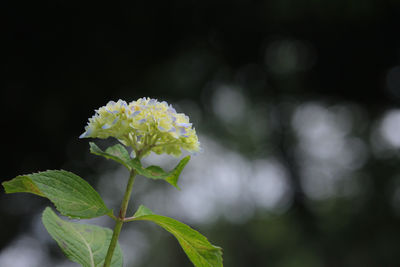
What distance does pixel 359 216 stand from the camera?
4957 mm

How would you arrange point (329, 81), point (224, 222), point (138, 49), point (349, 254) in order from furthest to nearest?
point (224, 222) < point (349, 254) < point (329, 81) < point (138, 49)

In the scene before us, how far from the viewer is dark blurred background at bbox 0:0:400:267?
312 cm

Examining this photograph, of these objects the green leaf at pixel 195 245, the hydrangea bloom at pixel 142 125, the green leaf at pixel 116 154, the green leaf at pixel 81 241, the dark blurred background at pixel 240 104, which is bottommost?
the green leaf at pixel 81 241

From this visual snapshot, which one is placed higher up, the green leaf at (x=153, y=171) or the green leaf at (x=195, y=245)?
the green leaf at (x=153, y=171)

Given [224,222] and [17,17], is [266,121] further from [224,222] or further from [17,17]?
[17,17]

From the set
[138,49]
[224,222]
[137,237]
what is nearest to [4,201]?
[138,49]

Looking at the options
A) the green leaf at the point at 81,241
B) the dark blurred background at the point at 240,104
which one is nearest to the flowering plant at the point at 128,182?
the green leaf at the point at 81,241

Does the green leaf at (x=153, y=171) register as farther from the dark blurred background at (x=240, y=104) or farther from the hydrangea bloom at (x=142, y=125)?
the dark blurred background at (x=240, y=104)

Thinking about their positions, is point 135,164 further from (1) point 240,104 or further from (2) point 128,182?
(1) point 240,104

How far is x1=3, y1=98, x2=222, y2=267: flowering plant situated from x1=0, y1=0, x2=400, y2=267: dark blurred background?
262 cm

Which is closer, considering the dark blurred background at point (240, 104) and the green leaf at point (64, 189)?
the green leaf at point (64, 189)

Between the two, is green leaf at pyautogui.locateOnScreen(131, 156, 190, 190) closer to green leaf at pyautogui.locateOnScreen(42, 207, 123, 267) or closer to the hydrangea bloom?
the hydrangea bloom

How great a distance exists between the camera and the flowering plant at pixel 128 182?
1.64ft

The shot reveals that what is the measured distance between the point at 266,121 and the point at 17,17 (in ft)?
11.0
